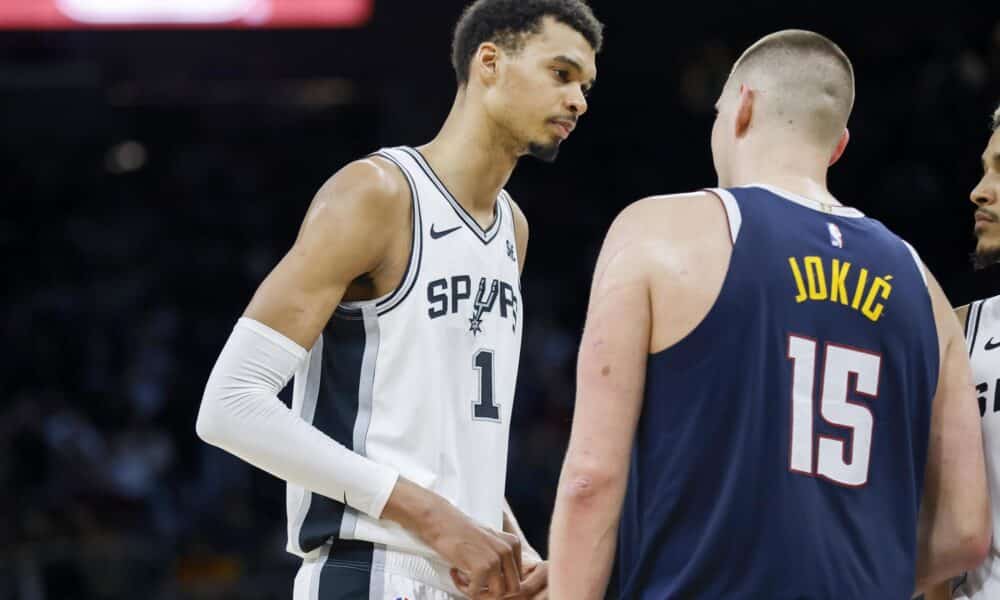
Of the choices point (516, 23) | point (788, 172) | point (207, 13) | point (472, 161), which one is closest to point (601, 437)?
point (788, 172)

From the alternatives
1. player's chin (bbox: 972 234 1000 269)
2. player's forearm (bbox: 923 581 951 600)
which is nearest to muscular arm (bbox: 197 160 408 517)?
player's forearm (bbox: 923 581 951 600)

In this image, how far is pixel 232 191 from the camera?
595 inches

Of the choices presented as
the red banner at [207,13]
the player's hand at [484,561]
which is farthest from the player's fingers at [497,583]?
the red banner at [207,13]

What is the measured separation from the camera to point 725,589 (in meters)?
2.48

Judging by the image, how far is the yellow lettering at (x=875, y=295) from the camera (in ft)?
8.55

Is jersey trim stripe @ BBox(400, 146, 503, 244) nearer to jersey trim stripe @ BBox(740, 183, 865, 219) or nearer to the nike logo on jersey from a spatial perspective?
the nike logo on jersey

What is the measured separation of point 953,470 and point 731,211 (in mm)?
700

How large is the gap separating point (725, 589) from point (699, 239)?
0.64m

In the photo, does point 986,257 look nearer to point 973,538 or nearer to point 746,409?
point 973,538

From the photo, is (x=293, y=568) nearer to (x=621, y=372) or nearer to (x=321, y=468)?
(x=321, y=468)

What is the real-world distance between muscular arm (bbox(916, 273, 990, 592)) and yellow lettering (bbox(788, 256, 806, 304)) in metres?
0.36

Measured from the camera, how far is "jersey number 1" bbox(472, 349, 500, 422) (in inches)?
131

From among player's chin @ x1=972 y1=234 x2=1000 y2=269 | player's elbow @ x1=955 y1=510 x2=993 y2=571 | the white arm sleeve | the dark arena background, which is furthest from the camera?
the dark arena background

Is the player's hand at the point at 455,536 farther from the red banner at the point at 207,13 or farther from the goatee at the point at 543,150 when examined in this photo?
the red banner at the point at 207,13
